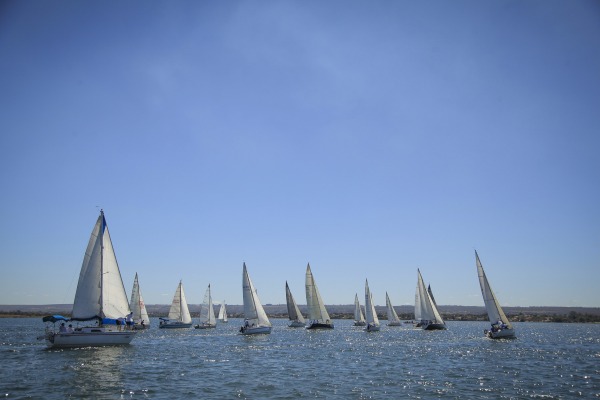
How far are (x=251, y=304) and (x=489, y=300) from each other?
32.6 meters

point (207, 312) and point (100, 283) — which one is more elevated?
point (100, 283)

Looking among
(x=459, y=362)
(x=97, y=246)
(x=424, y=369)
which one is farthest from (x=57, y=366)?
(x=459, y=362)

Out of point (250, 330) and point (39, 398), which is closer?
point (39, 398)

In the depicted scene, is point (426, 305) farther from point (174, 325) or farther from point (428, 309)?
point (174, 325)

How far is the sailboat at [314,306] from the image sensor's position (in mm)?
79375

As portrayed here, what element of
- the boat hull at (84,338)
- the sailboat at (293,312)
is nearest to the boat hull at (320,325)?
the sailboat at (293,312)

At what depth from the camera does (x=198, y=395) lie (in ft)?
73.9

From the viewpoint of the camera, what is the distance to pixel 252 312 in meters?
65.1

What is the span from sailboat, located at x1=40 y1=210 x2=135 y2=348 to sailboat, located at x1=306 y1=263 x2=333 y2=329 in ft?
134

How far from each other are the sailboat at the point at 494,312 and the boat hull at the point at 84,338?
44.6 meters

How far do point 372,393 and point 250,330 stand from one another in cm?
4355

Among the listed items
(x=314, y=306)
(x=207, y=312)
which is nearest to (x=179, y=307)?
(x=207, y=312)

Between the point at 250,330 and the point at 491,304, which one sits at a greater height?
the point at 491,304

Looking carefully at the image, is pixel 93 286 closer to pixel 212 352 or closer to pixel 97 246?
pixel 97 246
